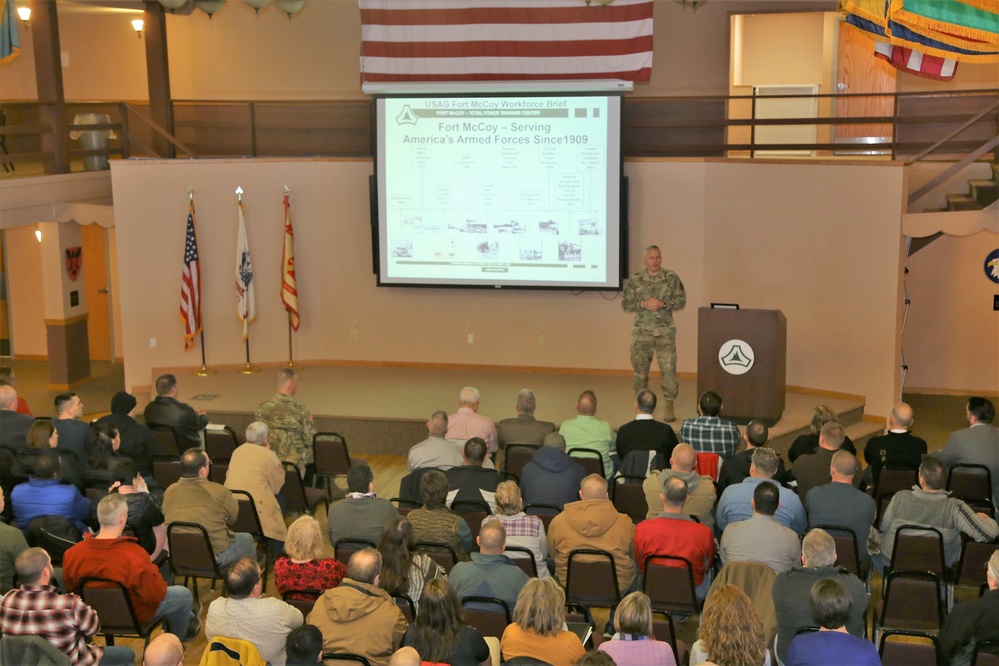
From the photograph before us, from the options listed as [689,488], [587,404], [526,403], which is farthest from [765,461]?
[526,403]

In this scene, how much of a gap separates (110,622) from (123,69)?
1167cm

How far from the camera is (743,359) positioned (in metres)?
9.38

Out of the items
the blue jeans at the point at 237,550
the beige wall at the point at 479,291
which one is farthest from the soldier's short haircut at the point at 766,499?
the beige wall at the point at 479,291

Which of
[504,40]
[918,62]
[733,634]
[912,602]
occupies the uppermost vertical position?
[504,40]

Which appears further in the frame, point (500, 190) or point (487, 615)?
point (500, 190)

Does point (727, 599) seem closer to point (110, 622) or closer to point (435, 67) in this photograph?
point (110, 622)

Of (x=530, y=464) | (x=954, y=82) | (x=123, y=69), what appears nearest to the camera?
(x=530, y=464)

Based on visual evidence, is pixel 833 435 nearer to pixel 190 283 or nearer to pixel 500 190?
pixel 500 190

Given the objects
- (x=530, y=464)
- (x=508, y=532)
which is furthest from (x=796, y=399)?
(x=508, y=532)

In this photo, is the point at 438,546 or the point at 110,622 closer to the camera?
the point at 110,622

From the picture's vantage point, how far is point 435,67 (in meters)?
11.5

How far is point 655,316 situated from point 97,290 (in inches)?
329

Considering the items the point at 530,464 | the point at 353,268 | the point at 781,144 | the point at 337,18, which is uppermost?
the point at 337,18

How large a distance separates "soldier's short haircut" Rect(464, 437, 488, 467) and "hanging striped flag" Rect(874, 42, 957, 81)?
512 cm
